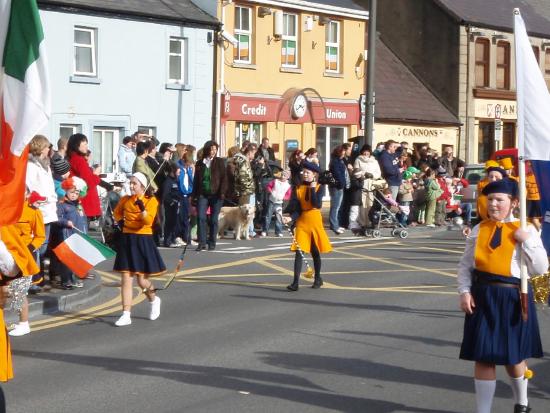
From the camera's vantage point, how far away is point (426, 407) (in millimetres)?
8375

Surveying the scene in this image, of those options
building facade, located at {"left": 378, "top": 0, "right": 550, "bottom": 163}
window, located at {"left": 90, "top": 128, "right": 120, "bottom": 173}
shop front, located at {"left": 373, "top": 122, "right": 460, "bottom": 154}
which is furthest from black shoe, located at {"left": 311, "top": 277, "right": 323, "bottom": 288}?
building facade, located at {"left": 378, "top": 0, "right": 550, "bottom": 163}

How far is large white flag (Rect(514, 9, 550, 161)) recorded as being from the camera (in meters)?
7.88

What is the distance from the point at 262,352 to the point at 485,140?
37129 mm

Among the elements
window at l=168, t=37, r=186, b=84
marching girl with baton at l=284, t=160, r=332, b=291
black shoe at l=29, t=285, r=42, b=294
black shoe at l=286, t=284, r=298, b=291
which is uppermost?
window at l=168, t=37, r=186, b=84

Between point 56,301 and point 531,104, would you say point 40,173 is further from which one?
point 531,104

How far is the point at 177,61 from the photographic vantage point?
32.5m

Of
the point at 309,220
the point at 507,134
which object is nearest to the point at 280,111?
the point at 507,134

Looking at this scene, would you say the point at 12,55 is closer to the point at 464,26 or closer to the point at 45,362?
the point at 45,362

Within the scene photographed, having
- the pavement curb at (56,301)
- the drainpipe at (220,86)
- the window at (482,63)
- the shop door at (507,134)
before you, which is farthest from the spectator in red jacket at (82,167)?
the shop door at (507,134)

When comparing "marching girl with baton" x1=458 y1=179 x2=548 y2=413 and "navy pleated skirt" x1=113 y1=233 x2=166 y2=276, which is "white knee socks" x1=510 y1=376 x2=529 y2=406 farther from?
"navy pleated skirt" x1=113 y1=233 x2=166 y2=276

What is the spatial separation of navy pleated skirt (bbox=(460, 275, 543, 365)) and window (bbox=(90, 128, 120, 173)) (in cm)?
2321

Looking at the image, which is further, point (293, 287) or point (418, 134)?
point (418, 134)

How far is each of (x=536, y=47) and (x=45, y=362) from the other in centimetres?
4050

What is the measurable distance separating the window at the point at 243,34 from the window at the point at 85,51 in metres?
5.48
